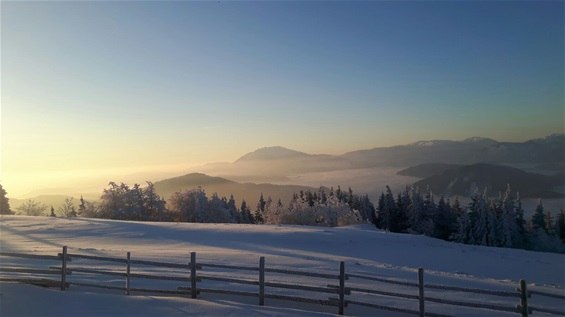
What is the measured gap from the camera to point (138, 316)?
13.1 meters

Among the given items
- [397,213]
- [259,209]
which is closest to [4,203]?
[259,209]

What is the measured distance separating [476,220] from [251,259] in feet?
217

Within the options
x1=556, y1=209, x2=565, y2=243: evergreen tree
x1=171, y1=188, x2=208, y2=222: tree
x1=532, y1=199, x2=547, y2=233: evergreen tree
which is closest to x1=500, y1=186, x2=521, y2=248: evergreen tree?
x1=532, y1=199, x2=547, y2=233: evergreen tree

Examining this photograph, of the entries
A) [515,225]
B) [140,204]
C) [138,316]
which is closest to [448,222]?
[515,225]

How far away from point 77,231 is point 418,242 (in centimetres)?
2922

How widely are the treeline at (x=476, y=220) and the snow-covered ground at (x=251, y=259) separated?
146 feet

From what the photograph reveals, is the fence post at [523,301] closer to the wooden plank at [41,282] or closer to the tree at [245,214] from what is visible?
the wooden plank at [41,282]

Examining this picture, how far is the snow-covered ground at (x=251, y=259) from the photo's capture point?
1423cm

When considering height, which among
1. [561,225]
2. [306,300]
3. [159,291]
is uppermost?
[159,291]

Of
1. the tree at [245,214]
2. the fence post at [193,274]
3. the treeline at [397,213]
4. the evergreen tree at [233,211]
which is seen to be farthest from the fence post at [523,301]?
the tree at [245,214]

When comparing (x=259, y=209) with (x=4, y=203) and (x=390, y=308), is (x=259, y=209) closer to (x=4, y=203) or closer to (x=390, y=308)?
(x=4, y=203)

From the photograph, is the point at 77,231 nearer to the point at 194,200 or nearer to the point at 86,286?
the point at 86,286

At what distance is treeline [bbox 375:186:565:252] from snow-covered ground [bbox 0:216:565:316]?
44.5 meters

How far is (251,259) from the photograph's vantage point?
27500 millimetres
